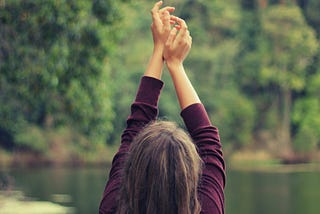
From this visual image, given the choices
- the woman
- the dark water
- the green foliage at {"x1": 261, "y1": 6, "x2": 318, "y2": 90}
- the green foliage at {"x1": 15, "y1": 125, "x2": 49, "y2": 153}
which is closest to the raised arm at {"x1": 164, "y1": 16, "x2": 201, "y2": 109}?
the woman

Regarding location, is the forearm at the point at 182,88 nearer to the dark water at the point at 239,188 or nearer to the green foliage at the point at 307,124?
the dark water at the point at 239,188

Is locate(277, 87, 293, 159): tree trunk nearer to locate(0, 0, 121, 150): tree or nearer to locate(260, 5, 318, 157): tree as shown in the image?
locate(260, 5, 318, 157): tree

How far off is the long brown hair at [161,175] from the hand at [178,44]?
20 centimetres

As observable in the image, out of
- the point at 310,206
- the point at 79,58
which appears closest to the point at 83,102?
the point at 79,58

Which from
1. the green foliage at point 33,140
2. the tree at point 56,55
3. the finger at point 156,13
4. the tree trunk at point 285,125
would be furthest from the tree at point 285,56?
the finger at point 156,13

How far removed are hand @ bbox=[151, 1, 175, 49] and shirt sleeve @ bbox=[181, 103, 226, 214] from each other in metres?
0.15

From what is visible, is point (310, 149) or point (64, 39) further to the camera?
point (310, 149)

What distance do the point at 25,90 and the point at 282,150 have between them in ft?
82.3

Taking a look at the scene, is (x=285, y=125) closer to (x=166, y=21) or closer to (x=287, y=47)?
(x=287, y=47)

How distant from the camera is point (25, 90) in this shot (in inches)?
386

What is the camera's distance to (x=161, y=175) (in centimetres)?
134

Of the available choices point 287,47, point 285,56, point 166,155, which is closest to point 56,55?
point 166,155

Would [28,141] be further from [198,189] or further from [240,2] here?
[198,189]

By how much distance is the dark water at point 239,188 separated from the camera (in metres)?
16.6
